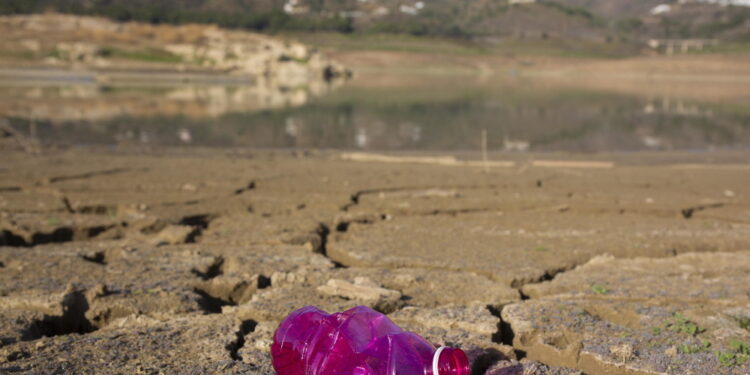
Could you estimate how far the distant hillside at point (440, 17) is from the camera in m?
79.7

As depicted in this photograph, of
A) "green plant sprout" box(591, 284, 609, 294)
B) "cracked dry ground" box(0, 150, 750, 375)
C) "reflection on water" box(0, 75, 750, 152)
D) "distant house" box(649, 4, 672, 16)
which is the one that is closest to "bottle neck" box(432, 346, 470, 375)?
"cracked dry ground" box(0, 150, 750, 375)

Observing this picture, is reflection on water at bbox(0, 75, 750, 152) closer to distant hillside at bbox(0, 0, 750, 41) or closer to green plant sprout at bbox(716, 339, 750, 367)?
green plant sprout at bbox(716, 339, 750, 367)

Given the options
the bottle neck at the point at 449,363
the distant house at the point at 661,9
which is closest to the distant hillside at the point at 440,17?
the distant house at the point at 661,9

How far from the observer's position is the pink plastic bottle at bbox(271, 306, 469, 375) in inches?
70.1

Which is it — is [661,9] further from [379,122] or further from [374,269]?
[374,269]

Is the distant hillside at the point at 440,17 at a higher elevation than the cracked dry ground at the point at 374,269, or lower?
higher

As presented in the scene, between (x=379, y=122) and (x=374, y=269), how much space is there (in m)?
13.0

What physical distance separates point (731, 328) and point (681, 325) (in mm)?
198

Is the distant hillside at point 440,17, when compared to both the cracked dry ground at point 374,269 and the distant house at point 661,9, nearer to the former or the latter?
the distant house at point 661,9

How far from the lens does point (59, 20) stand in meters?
59.4

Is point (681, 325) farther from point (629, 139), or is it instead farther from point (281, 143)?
point (629, 139)

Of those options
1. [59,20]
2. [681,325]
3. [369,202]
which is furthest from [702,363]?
[59,20]

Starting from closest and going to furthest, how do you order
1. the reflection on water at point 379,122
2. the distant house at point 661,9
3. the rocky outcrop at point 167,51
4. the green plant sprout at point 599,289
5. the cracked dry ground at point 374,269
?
the cracked dry ground at point 374,269 < the green plant sprout at point 599,289 < the reflection on water at point 379,122 < the rocky outcrop at point 167,51 < the distant house at point 661,9

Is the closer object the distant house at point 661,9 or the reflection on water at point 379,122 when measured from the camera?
the reflection on water at point 379,122
